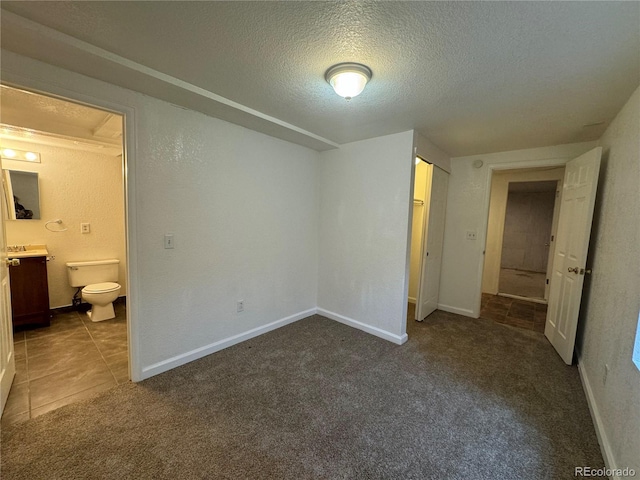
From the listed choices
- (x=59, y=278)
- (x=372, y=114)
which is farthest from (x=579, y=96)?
(x=59, y=278)

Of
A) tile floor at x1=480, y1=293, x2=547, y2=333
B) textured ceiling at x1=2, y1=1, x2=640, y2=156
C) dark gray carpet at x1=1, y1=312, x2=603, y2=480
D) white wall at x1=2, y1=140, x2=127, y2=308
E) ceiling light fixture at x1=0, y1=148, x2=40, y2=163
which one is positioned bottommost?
dark gray carpet at x1=1, y1=312, x2=603, y2=480

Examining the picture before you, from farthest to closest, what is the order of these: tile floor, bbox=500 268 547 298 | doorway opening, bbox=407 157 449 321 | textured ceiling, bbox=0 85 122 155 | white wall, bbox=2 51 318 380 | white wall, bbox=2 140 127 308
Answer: tile floor, bbox=500 268 547 298
doorway opening, bbox=407 157 449 321
white wall, bbox=2 140 127 308
textured ceiling, bbox=0 85 122 155
white wall, bbox=2 51 318 380

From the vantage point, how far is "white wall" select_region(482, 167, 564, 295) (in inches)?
175

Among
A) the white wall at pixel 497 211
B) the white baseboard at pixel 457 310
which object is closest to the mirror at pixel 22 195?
the white baseboard at pixel 457 310

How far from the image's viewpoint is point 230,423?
169cm

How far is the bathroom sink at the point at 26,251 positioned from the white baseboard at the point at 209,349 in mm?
2125

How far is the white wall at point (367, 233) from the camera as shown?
282 cm

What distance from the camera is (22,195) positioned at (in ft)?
10.4

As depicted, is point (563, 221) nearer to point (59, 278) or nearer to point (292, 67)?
point (292, 67)

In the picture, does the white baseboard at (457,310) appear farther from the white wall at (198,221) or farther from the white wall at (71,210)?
the white wall at (71,210)

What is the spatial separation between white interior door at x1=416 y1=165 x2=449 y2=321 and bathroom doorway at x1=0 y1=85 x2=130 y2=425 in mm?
3196

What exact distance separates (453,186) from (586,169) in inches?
57.3

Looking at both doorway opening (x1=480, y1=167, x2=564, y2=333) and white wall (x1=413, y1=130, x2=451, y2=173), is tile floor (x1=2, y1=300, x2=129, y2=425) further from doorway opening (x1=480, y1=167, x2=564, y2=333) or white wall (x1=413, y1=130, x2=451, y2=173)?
doorway opening (x1=480, y1=167, x2=564, y2=333)

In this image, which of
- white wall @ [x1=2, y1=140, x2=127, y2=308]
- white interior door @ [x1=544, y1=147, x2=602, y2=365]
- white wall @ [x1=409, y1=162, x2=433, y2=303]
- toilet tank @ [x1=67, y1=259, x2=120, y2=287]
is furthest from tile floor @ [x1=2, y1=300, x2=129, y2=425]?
white interior door @ [x1=544, y1=147, x2=602, y2=365]
